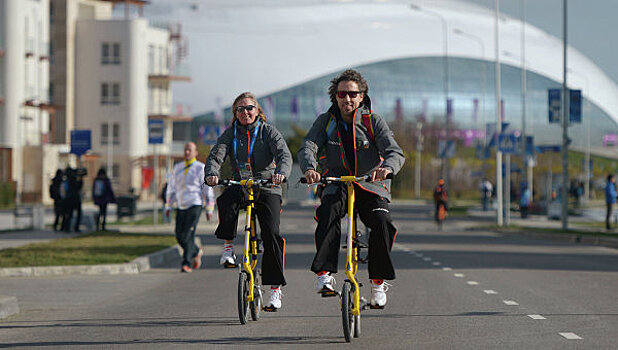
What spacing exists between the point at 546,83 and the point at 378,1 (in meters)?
26.1

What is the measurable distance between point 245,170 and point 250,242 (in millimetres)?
698

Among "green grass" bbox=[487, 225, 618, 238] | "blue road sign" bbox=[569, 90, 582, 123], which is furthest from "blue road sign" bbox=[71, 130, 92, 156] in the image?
"blue road sign" bbox=[569, 90, 582, 123]

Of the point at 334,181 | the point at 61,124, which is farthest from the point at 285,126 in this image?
the point at 334,181

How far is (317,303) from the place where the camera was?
44.7ft

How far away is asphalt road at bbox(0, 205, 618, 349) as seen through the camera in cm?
1013

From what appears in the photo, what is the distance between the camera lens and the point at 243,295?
10969mm

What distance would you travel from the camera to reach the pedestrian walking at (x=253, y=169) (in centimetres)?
1123

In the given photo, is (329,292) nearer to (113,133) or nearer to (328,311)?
(328,311)

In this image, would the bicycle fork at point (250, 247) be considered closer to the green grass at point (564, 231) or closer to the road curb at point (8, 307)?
the road curb at point (8, 307)

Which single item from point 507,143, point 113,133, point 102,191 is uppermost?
point 113,133

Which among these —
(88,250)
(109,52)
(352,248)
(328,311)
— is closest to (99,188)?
(88,250)

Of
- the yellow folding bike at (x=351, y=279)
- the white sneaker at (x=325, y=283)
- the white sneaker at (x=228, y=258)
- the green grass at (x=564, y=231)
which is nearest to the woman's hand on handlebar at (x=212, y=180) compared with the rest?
the white sneaker at (x=228, y=258)

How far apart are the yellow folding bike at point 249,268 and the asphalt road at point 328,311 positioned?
18 cm

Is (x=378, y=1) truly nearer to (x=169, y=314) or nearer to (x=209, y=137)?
(x=209, y=137)
